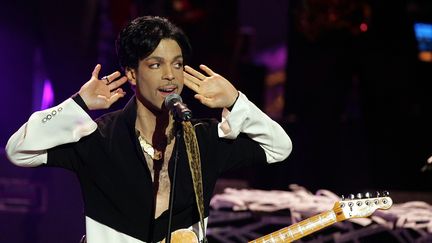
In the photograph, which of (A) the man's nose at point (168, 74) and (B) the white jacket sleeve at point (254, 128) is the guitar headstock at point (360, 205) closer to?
(B) the white jacket sleeve at point (254, 128)

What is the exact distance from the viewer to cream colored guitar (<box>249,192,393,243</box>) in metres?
3.80

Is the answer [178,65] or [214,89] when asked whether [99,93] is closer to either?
[178,65]

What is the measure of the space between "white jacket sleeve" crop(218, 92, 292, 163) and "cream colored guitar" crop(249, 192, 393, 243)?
15.0 inches

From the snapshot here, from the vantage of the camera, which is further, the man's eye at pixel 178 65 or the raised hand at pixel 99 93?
the man's eye at pixel 178 65

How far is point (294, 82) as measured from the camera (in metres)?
7.50

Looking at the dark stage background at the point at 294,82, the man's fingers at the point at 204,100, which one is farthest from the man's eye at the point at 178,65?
the dark stage background at the point at 294,82

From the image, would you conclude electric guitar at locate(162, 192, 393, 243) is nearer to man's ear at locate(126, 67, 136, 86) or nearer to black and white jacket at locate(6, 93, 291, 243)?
black and white jacket at locate(6, 93, 291, 243)

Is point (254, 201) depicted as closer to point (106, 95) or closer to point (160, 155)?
point (160, 155)

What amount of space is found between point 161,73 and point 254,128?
0.54 meters

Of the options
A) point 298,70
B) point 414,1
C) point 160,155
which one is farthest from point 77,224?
point 414,1

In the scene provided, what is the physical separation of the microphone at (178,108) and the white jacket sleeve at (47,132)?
0.53m

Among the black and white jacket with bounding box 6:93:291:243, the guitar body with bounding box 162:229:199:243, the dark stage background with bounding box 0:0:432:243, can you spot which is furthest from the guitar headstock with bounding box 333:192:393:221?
the dark stage background with bounding box 0:0:432:243

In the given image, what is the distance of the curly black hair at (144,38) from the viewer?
3.78 meters

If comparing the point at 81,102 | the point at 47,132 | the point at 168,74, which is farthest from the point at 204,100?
the point at 47,132
